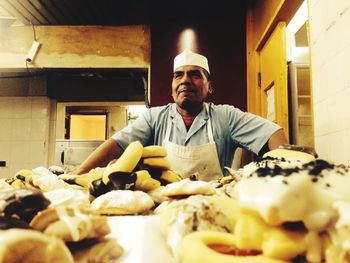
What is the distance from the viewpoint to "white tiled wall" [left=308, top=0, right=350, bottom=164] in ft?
4.31

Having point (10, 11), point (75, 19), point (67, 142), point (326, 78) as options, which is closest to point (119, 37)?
point (75, 19)

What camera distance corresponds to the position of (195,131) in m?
2.47

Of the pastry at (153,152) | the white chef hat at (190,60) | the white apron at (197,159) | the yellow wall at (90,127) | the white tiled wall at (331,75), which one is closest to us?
the pastry at (153,152)

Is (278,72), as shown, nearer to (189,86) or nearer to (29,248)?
(189,86)

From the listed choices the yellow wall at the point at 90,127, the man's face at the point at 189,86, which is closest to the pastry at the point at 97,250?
the man's face at the point at 189,86

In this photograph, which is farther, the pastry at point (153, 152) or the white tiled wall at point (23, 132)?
the white tiled wall at point (23, 132)

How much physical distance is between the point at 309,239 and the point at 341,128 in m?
1.12

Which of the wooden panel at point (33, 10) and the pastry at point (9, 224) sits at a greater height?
Result: the wooden panel at point (33, 10)

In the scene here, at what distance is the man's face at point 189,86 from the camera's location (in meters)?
2.50

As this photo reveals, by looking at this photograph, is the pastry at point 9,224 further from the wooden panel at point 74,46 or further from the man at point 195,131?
the wooden panel at point 74,46

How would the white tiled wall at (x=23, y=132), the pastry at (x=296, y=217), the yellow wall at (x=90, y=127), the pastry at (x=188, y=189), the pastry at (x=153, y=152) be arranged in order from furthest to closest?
the yellow wall at (x=90, y=127)
the white tiled wall at (x=23, y=132)
the pastry at (x=153, y=152)
the pastry at (x=188, y=189)
the pastry at (x=296, y=217)

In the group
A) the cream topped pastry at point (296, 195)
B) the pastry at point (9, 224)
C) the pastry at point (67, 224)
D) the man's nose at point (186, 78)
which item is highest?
the man's nose at point (186, 78)

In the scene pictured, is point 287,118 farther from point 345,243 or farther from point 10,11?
point 10,11

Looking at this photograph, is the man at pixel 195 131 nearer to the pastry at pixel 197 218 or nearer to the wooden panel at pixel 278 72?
the wooden panel at pixel 278 72
